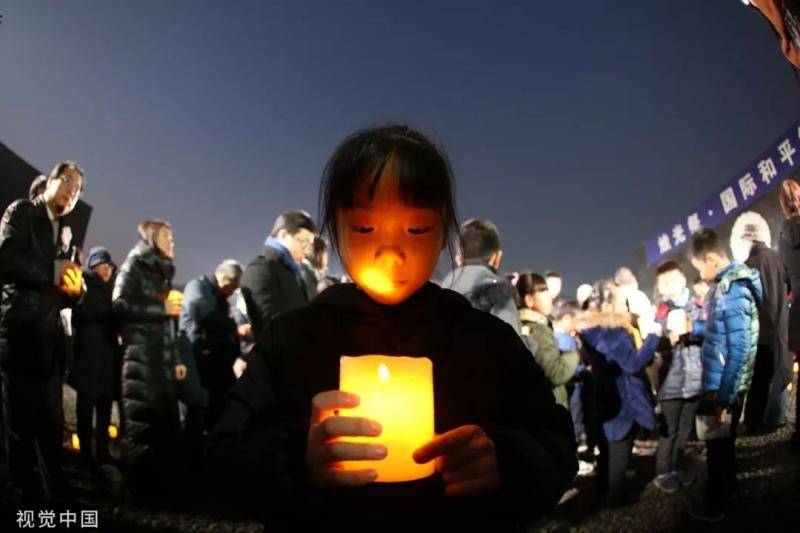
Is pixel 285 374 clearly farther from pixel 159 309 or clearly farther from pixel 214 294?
pixel 214 294

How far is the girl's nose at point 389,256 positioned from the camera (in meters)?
1.13

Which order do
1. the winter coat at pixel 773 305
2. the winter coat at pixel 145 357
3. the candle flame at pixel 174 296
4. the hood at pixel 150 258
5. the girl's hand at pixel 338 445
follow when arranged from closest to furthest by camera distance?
1. the girl's hand at pixel 338 445
2. the winter coat at pixel 773 305
3. the winter coat at pixel 145 357
4. the hood at pixel 150 258
5. the candle flame at pixel 174 296

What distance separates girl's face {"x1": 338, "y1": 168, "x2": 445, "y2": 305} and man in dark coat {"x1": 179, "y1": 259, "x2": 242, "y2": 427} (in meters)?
4.75

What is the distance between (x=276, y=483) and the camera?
1050 millimetres

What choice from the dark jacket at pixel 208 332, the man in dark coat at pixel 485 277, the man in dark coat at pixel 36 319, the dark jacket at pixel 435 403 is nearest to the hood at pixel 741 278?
the man in dark coat at pixel 485 277

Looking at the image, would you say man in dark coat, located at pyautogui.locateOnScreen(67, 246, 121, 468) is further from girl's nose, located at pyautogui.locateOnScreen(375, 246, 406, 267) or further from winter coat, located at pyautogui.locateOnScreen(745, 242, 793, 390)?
winter coat, located at pyautogui.locateOnScreen(745, 242, 793, 390)

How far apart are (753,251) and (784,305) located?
1.48ft

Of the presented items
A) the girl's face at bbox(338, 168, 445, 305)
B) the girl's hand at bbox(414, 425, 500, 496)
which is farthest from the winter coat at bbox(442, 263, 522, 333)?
the girl's hand at bbox(414, 425, 500, 496)

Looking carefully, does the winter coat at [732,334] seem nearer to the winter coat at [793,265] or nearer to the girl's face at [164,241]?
the winter coat at [793,265]

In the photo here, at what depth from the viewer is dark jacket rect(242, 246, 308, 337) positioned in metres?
4.14

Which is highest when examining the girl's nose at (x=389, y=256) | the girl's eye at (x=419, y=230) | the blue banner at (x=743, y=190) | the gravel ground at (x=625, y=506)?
the blue banner at (x=743, y=190)

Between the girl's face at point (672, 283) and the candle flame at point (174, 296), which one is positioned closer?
the candle flame at point (174, 296)

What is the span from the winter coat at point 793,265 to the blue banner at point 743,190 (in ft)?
5.32

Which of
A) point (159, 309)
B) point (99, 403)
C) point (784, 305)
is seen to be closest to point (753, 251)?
point (784, 305)
